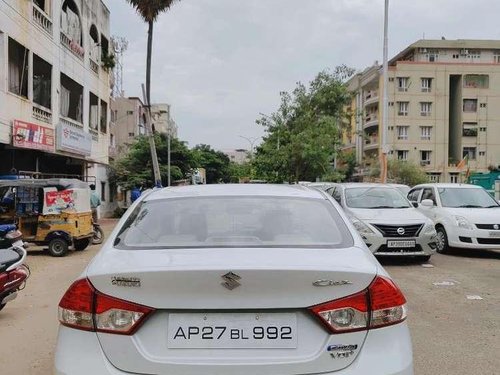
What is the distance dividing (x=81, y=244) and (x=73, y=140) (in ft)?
29.2

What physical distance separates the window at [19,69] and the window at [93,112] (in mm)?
8428

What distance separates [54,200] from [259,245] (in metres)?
10.8

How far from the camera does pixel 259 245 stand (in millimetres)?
2918

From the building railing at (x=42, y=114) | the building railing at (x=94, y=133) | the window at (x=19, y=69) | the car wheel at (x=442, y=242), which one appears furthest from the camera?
the building railing at (x=94, y=133)

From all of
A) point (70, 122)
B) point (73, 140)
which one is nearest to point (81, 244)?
point (73, 140)

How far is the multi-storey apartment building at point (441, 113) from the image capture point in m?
58.4

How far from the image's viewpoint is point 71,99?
977 inches

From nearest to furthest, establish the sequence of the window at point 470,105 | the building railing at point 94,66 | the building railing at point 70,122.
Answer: the building railing at point 70,122 < the building railing at point 94,66 < the window at point 470,105

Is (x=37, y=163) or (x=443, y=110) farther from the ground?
(x=443, y=110)

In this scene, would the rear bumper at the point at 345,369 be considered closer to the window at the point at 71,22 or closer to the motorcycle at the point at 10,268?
the motorcycle at the point at 10,268

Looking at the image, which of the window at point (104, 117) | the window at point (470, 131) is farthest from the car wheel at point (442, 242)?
the window at point (470, 131)

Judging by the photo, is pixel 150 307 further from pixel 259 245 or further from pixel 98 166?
pixel 98 166

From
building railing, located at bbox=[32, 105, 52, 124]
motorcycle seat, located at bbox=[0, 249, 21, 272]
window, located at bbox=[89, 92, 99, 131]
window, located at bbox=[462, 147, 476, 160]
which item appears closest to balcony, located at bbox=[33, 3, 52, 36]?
building railing, located at bbox=[32, 105, 52, 124]

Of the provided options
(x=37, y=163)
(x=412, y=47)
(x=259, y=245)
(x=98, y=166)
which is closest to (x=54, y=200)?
(x=37, y=163)
